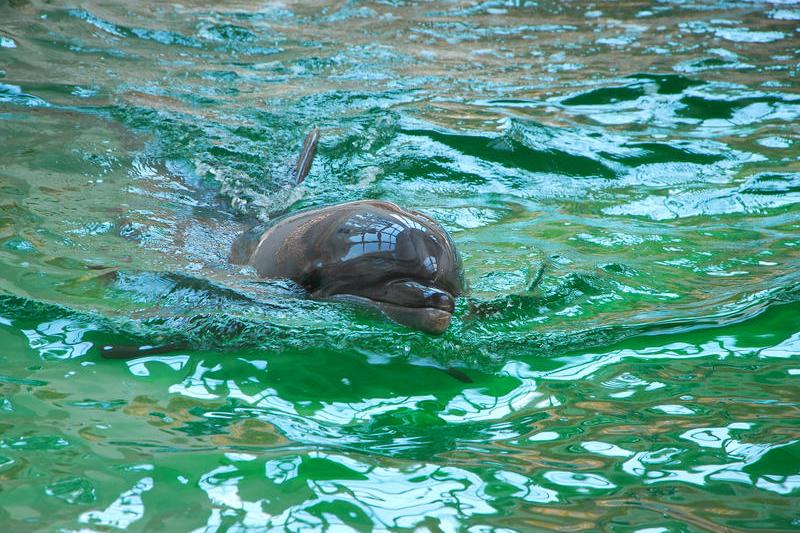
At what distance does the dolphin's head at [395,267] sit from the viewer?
3.35 metres

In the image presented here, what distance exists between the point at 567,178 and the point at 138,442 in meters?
4.37

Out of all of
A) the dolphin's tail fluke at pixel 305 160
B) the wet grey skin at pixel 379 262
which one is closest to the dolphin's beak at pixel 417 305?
the wet grey skin at pixel 379 262

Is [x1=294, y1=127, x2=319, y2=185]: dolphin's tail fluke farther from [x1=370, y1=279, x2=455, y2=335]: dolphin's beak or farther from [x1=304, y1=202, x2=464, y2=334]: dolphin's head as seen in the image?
[x1=370, y1=279, x2=455, y2=335]: dolphin's beak

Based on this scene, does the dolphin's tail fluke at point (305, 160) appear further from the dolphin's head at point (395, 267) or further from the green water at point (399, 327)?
the dolphin's head at point (395, 267)

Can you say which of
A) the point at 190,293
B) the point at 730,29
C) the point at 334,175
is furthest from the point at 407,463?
the point at 730,29

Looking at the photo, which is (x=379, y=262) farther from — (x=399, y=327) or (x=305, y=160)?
(x=305, y=160)

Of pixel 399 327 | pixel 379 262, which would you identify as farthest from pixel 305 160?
pixel 399 327

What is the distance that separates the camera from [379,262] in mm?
3434

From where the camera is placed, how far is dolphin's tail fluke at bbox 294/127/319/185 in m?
5.88

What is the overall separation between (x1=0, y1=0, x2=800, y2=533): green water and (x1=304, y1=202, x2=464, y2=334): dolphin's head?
0.33 feet

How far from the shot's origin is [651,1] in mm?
12172

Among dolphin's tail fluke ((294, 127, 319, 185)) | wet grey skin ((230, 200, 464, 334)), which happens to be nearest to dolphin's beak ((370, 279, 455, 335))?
wet grey skin ((230, 200, 464, 334))

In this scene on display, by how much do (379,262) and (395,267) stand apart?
0.23 ft

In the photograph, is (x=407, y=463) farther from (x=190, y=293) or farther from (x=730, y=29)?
(x=730, y=29)
